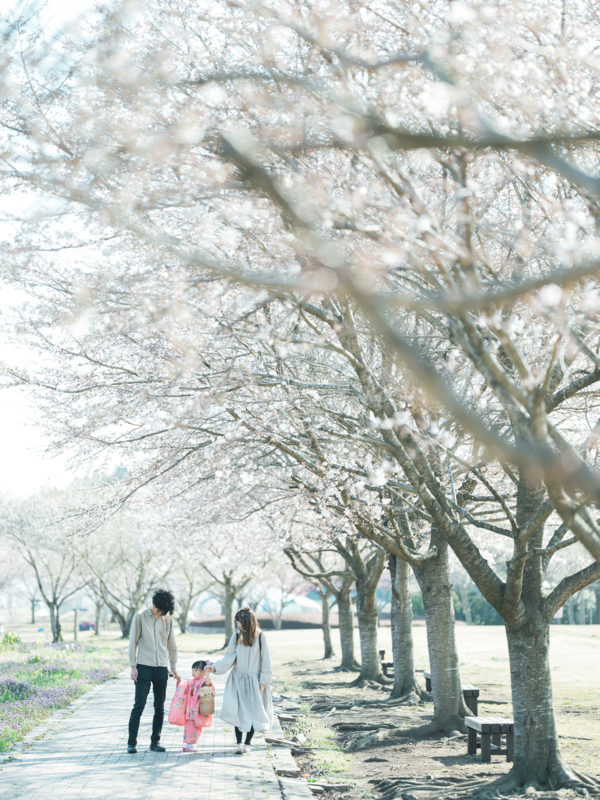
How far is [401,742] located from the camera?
10.9 m

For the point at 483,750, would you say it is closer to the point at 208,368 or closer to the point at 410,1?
the point at 208,368

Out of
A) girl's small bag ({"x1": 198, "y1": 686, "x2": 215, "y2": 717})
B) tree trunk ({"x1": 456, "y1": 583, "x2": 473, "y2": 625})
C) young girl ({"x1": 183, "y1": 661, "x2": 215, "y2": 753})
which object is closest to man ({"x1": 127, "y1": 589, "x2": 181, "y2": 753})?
young girl ({"x1": 183, "y1": 661, "x2": 215, "y2": 753})

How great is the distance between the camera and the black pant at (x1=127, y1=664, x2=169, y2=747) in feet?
29.4

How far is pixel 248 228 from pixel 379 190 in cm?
117

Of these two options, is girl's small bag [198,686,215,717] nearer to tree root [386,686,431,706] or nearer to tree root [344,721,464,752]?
tree root [344,721,464,752]

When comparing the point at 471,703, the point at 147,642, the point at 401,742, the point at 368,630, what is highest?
the point at 147,642

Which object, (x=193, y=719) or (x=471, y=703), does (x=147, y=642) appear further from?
(x=471, y=703)

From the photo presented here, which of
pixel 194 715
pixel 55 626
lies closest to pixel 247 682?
pixel 194 715

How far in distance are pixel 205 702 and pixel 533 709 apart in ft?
12.1

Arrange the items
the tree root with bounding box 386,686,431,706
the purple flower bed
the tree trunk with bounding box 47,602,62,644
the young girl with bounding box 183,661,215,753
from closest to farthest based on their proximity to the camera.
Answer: the young girl with bounding box 183,661,215,753, the purple flower bed, the tree root with bounding box 386,686,431,706, the tree trunk with bounding box 47,602,62,644

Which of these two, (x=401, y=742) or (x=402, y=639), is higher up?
(x=402, y=639)

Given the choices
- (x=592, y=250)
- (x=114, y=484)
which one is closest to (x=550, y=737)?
(x=592, y=250)

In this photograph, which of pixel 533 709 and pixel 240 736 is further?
pixel 240 736

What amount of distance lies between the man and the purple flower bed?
5.18ft
